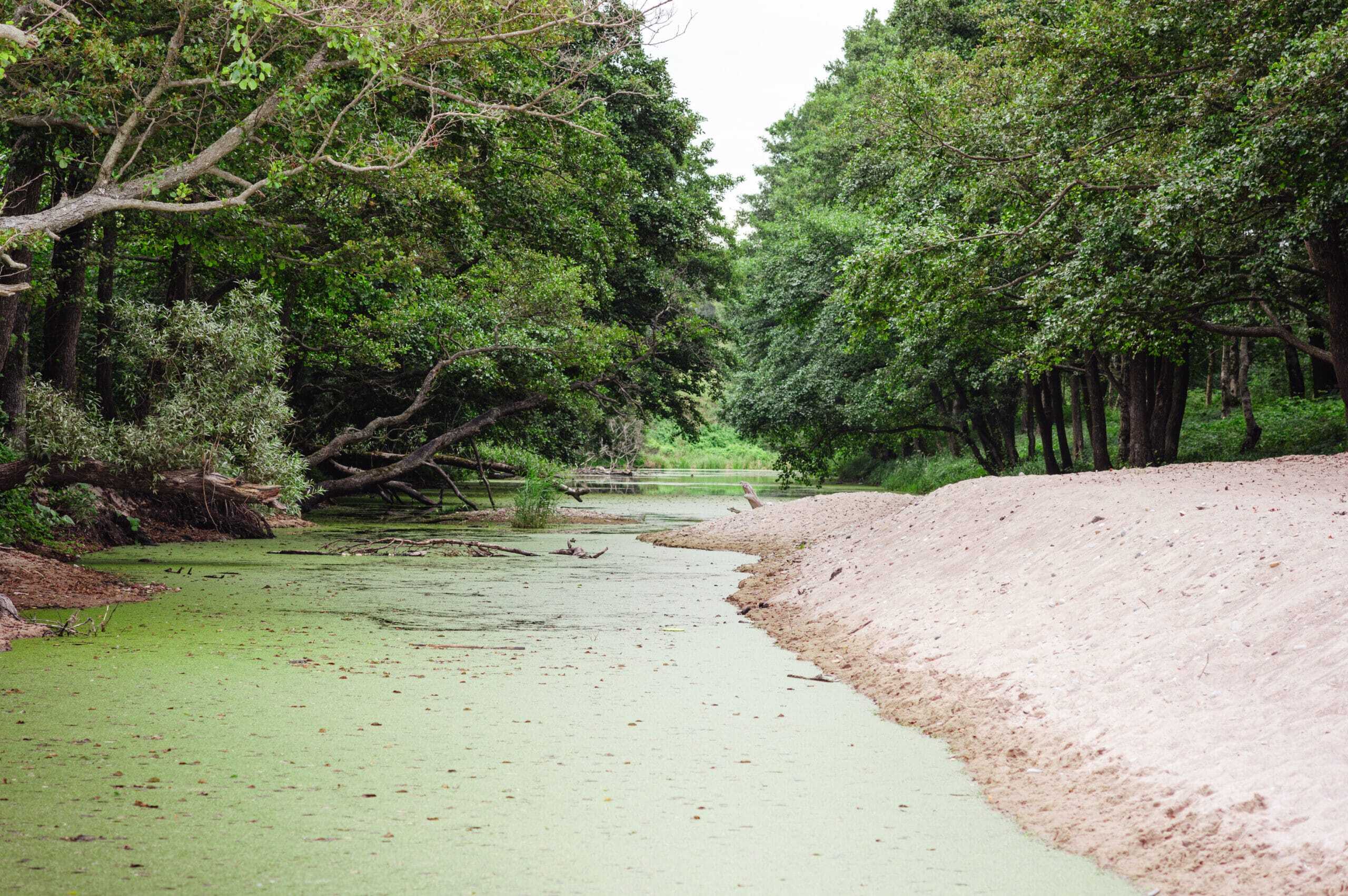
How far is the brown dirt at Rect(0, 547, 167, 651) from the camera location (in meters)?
8.37

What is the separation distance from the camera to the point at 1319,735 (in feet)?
11.4

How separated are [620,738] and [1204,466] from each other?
7609 millimetres

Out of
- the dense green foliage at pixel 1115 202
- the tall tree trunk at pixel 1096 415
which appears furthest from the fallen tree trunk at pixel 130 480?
the tall tree trunk at pixel 1096 415

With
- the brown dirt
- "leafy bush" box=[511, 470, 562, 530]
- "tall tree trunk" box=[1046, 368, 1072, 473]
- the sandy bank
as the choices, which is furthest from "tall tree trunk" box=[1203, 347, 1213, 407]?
the brown dirt

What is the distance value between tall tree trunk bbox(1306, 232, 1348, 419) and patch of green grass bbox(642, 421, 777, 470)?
140ft

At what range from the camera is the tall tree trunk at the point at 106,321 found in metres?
13.5

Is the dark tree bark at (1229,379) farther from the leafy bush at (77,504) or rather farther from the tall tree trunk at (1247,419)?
the leafy bush at (77,504)

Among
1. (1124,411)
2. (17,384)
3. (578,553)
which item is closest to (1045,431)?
(1124,411)

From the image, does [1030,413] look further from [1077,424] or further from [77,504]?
[77,504]

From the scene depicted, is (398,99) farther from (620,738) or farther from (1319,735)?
(1319,735)

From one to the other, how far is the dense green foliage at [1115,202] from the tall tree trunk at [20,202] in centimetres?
921

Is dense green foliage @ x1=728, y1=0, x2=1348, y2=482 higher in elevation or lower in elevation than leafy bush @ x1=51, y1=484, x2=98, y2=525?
higher

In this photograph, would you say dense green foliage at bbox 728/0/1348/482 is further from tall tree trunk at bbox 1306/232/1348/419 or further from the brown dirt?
the brown dirt

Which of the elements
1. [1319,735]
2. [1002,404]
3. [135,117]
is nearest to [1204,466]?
[1319,735]
